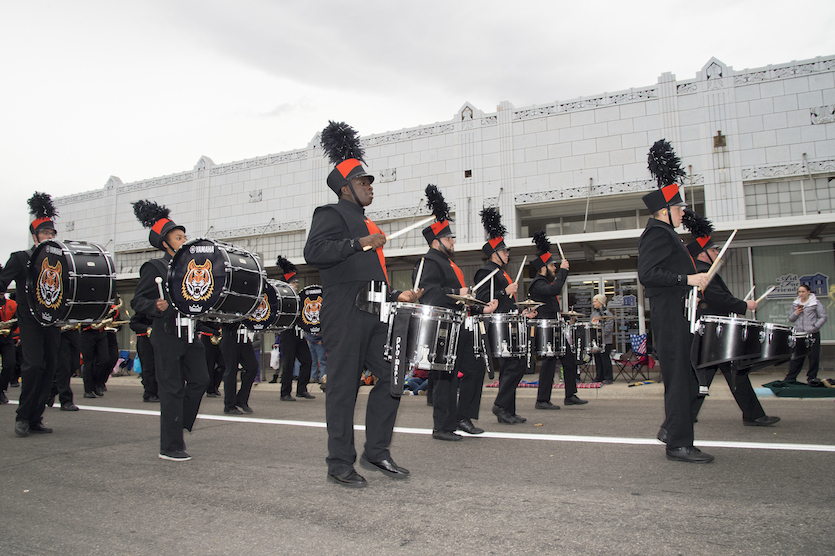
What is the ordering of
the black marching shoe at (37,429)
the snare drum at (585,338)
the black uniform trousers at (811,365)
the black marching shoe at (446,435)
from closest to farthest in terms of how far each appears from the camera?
the black marching shoe at (446,435), the black marching shoe at (37,429), the snare drum at (585,338), the black uniform trousers at (811,365)

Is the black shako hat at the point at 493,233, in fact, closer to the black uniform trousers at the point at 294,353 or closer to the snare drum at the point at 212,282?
the snare drum at the point at 212,282

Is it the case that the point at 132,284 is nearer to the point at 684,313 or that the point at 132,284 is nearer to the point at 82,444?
the point at 82,444

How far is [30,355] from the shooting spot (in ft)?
21.2

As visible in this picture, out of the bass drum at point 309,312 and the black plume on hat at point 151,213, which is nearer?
the black plume on hat at point 151,213

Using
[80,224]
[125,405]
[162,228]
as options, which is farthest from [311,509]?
[80,224]

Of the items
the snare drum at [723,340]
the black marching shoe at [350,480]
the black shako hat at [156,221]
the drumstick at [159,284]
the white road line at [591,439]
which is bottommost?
the white road line at [591,439]

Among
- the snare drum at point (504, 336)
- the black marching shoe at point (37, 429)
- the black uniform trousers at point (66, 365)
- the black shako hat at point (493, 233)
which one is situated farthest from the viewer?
the black uniform trousers at point (66, 365)

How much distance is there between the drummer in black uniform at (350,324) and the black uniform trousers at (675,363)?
2.12 meters

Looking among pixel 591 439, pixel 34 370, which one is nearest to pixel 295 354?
pixel 34 370

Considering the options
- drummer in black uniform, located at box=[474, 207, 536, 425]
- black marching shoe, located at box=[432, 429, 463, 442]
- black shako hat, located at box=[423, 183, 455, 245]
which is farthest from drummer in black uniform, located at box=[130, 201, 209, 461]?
drummer in black uniform, located at box=[474, 207, 536, 425]

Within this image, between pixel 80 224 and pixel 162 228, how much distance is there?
91.1 feet

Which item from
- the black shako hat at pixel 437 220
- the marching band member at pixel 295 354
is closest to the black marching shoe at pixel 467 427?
the black shako hat at pixel 437 220

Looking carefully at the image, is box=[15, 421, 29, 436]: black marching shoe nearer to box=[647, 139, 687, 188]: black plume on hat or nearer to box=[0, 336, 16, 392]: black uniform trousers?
box=[0, 336, 16, 392]: black uniform trousers

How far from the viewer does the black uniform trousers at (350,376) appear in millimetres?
4125
